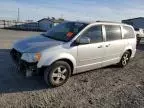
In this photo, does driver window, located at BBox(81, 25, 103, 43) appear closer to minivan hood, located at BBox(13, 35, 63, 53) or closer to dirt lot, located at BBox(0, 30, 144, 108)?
minivan hood, located at BBox(13, 35, 63, 53)

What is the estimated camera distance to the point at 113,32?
7.47 meters

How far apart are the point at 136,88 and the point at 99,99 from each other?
1.57 metres

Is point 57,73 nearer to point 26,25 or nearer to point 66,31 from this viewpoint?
point 66,31

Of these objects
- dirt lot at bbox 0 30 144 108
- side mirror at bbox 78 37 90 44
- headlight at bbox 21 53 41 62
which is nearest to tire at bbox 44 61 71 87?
dirt lot at bbox 0 30 144 108

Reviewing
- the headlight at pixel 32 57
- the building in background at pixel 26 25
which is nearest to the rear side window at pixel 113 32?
the headlight at pixel 32 57

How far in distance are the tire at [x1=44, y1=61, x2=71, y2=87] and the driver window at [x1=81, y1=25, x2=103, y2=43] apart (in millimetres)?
1159

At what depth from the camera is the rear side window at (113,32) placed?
7168 millimetres

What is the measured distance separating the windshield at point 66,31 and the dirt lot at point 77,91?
1.31m

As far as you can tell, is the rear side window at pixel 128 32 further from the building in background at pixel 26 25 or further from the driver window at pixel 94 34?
the building in background at pixel 26 25

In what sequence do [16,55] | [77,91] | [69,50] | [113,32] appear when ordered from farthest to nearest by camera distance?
[113,32] < [16,55] < [69,50] < [77,91]

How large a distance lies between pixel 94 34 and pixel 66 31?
869 millimetres

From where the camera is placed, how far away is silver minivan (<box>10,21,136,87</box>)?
5.48 meters

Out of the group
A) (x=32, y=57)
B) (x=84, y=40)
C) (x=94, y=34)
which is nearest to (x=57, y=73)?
(x=32, y=57)

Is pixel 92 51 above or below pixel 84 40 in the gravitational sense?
below
